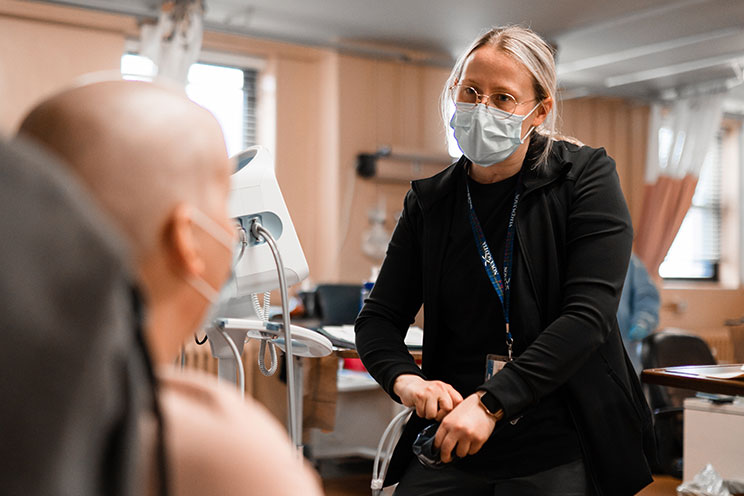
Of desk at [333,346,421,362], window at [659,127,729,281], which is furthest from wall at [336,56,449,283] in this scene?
desk at [333,346,421,362]

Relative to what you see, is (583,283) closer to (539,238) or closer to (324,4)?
(539,238)

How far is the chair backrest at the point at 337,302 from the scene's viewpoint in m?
4.46

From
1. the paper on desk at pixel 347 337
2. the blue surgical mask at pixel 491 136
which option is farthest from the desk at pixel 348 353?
the blue surgical mask at pixel 491 136

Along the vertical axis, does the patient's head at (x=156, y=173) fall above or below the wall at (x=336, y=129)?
below

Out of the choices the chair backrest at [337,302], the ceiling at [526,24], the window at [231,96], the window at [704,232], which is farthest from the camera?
the window at [704,232]

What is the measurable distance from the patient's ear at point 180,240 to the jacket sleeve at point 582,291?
887 millimetres

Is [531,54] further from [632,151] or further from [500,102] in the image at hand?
[632,151]

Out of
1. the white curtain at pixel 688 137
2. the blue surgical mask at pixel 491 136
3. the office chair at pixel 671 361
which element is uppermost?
the white curtain at pixel 688 137

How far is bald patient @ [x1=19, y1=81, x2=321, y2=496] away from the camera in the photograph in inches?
20.6

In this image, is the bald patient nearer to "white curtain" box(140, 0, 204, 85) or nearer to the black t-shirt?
the black t-shirt

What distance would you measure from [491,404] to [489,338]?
17 centimetres

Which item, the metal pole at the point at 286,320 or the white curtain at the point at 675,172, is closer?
the metal pole at the point at 286,320

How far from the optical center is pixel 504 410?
4.47 ft

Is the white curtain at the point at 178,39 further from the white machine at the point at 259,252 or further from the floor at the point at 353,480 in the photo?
the white machine at the point at 259,252
